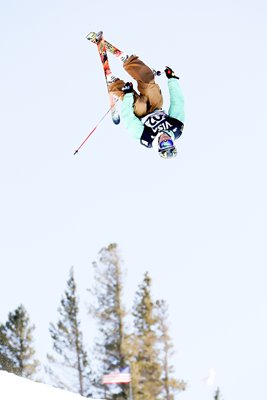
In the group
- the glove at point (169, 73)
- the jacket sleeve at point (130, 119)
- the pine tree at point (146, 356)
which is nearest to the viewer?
the jacket sleeve at point (130, 119)

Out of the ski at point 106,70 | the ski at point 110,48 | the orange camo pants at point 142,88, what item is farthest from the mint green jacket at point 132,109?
the ski at point 110,48

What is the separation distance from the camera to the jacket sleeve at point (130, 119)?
14.1 meters

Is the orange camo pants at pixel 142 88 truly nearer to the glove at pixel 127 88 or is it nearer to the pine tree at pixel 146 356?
the glove at pixel 127 88

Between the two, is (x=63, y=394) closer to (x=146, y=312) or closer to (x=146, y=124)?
(x=146, y=124)

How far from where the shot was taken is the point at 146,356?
3716 centimetres

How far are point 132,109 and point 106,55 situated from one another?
98.2 inches

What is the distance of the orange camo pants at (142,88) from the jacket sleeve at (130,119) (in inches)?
7.8

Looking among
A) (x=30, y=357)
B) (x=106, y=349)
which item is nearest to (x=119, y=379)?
(x=106, y=349)

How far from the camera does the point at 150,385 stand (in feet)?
121

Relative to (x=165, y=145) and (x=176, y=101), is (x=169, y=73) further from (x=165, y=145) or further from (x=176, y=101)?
(x=165, y=145)

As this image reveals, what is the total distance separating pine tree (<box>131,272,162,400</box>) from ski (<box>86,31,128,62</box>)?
20.7 m

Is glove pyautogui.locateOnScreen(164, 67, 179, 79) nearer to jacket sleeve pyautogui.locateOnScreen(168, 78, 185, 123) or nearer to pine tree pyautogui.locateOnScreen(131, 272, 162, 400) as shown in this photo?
jacket sleeve pyautogui.locateOnScreen(168, 78, 185, 123)

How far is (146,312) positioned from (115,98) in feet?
80.1

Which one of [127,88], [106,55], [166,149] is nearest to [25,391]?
[166,149]
